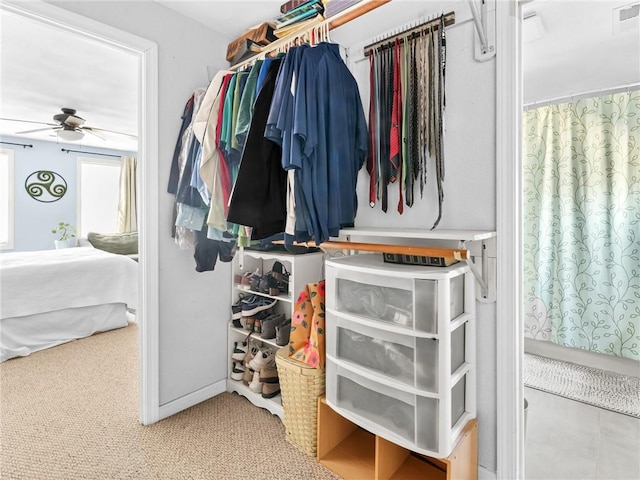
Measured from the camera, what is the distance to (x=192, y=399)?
2061 millimetres

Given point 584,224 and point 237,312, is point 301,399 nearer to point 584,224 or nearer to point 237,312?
point 237,312

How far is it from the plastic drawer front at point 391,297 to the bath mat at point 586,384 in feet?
4.84

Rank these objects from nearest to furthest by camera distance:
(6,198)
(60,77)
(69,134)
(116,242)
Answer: (60,77) → (69,134) → (6,198) → (116,242)

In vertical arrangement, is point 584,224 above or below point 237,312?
above

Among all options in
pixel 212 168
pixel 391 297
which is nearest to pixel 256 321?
pixel 212 168

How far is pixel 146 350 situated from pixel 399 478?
4.52ft

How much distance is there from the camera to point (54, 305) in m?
3.08

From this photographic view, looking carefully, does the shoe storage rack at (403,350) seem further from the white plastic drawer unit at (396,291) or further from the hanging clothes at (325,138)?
the hanging clothes at (325,138)

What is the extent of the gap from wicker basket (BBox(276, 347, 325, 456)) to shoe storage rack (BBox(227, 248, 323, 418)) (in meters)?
0.25

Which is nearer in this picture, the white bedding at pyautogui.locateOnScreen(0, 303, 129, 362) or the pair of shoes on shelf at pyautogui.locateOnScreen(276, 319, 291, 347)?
the pair of shoes on shelf at pyautogui.locateOnScreen(276, 319, 291, 347)

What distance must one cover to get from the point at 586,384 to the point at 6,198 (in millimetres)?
6992

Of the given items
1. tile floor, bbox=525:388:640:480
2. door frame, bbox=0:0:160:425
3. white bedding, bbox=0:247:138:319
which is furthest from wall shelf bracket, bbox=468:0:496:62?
white bedding, bbox=0:247:138:319

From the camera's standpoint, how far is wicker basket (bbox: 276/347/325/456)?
1.57 m

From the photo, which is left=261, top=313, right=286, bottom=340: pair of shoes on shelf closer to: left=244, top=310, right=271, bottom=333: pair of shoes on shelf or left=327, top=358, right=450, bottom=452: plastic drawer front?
left=244, top=310, right=271, bottom=333: pair of shoes on shelf
